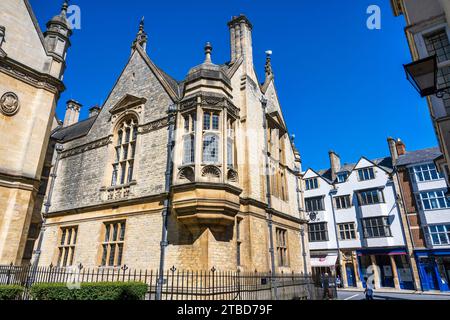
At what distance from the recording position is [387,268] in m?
32.1

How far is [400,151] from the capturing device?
1410 inches

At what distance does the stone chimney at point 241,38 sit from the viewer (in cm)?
1727

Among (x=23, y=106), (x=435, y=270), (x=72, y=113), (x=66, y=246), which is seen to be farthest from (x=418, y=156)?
(x=72, y=113)

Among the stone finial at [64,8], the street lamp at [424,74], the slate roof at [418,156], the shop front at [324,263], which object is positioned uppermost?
the stone finial at [64,8]

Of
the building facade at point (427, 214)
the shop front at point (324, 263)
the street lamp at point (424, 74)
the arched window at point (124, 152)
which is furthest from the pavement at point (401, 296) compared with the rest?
the street lamp at point (424, 74)

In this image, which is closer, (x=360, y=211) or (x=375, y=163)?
(x=360, y=211)

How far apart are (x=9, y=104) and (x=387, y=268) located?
38.4m

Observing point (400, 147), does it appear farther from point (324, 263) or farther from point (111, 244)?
point (111, 244)

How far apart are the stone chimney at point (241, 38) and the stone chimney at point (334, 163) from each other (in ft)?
89.9

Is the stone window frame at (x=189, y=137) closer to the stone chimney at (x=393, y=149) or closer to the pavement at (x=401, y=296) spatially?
the pavement at (x=401, y=296)

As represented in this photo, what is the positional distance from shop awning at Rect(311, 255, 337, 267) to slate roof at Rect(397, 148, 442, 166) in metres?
14.4

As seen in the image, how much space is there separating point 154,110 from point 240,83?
524 cm

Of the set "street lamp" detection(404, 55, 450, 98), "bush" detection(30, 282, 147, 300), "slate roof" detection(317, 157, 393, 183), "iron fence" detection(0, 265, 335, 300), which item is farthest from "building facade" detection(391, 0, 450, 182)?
"slate roof" detection(317, 157, 393, 183)
